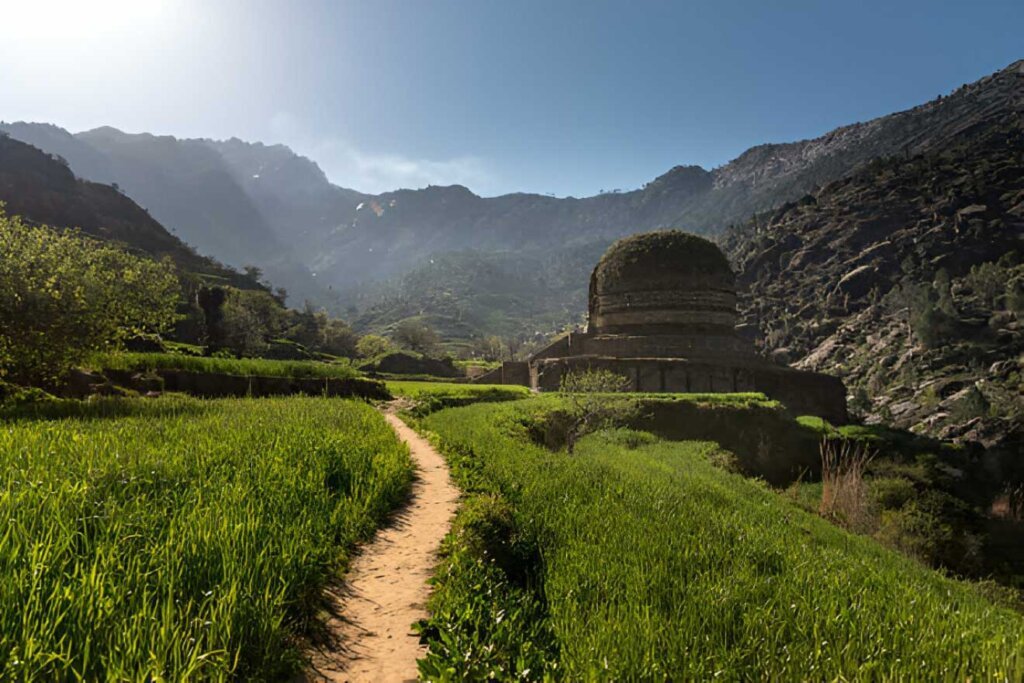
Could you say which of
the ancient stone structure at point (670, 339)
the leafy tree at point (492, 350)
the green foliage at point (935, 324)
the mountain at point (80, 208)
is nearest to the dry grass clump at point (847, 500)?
the ancient stone structure at point (670, 339)

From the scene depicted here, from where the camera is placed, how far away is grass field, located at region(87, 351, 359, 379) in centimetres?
2248

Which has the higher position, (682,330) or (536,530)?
(682,330)

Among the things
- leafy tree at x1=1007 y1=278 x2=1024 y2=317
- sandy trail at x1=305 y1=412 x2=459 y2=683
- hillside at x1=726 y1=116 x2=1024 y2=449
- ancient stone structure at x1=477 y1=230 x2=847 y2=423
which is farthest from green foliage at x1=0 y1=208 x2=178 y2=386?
leafy tree at x1=1007 y1=278 x2=1024 y2=317

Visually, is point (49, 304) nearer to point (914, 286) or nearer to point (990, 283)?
point (914, 286)

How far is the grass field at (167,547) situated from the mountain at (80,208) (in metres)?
142

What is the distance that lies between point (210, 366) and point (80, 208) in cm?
15965

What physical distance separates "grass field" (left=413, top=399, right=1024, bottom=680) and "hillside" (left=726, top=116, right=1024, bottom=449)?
222ft

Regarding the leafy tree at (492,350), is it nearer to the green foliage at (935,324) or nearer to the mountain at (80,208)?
the mountain at (80,208)

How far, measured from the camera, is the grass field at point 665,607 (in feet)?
14.1

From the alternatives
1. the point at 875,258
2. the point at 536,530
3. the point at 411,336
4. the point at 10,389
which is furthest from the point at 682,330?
the point at 875,258

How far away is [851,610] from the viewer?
565 cm

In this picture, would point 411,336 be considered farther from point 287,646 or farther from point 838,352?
point 287,646

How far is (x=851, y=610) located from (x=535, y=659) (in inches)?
154

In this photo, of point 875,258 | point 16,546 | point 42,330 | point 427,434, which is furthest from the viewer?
point 875,258
